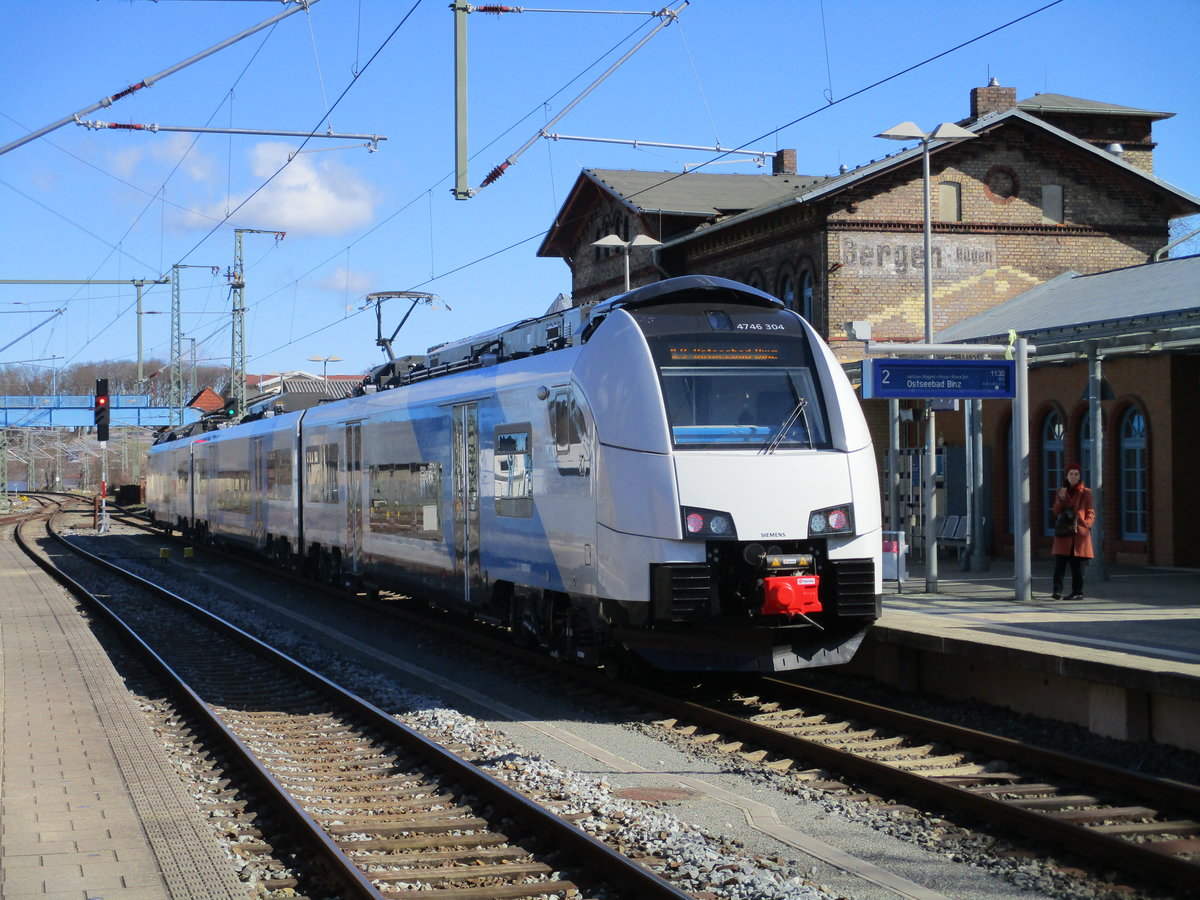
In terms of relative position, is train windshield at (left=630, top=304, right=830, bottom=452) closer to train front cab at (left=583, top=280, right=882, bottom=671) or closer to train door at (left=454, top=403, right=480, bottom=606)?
train front cab at (left=583, top=280, right=882, bottom=671)

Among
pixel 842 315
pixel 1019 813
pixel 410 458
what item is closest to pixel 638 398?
pixel 1019 813

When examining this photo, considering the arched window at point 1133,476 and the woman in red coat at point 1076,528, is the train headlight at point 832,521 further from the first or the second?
the arched window at point 1133,476

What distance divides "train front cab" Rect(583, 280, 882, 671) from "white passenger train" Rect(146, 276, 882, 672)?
13 mm

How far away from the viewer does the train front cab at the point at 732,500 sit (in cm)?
1012

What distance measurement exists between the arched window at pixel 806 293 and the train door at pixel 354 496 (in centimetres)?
1319

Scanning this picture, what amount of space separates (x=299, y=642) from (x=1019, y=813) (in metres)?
11.0

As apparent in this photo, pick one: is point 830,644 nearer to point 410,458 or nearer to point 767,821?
point 767,821

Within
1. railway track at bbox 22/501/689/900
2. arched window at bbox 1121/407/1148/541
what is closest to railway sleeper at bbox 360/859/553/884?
railway track at bbox 22/501/689/900

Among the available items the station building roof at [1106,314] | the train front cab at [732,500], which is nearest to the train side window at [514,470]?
the train front cab at [732,500]

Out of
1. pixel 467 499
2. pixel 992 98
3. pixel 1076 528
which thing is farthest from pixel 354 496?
pixel 992 98

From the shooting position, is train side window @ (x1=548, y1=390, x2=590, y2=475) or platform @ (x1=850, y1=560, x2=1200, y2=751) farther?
train side window @ (x1=548, y1=390, x2=590, y2=475)

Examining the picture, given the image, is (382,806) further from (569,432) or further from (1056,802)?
(569,432)

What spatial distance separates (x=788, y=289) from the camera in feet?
102

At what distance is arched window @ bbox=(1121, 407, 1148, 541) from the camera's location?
20.5 m
